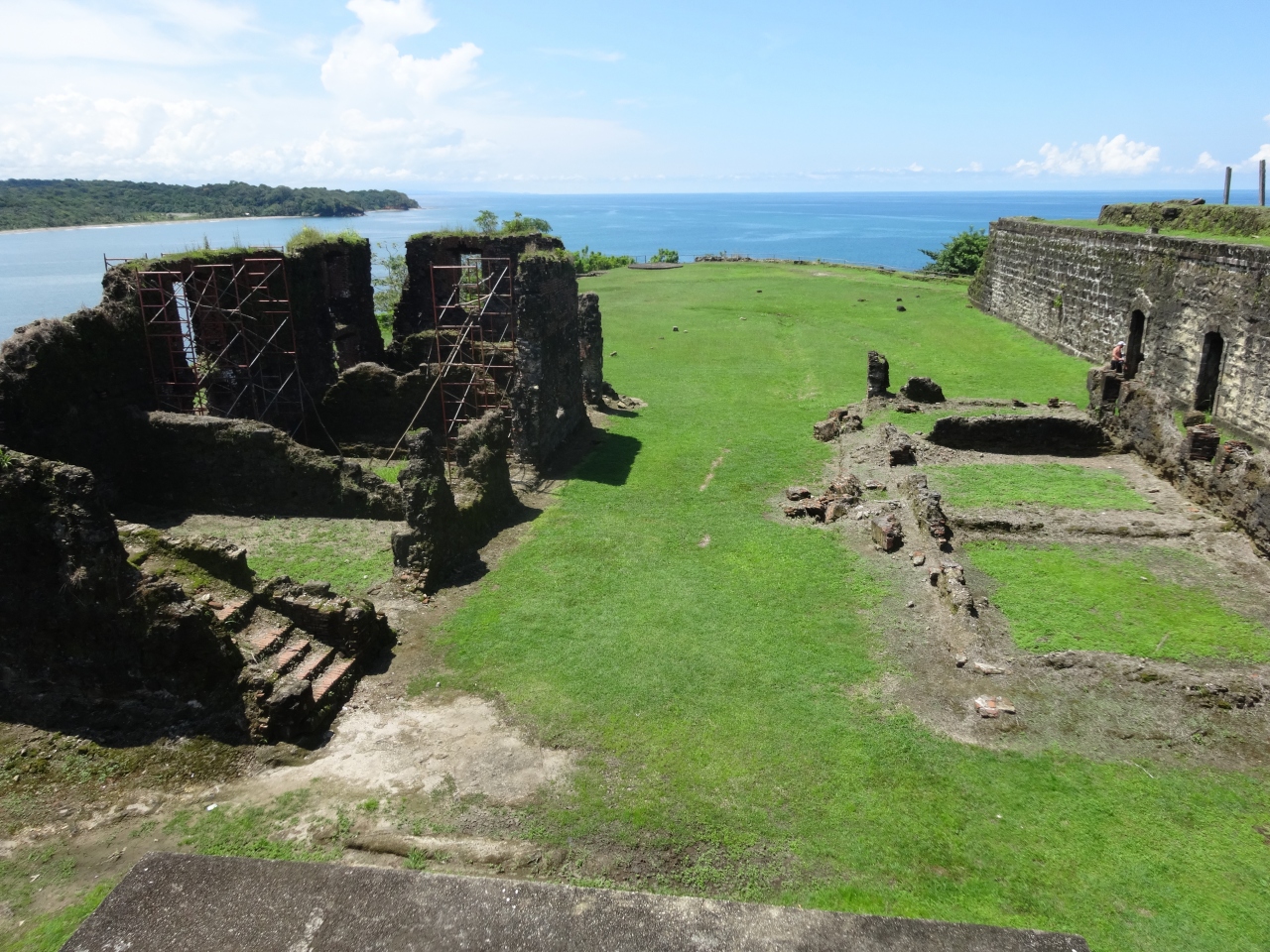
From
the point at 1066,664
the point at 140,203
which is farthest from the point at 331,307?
the point at 140,203

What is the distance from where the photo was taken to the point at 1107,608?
10.9 meters

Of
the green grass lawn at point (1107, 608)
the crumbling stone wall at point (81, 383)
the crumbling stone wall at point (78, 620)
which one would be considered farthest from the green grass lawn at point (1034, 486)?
the crumbling stone wall at point (81, 383)

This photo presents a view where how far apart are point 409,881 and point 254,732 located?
365cm

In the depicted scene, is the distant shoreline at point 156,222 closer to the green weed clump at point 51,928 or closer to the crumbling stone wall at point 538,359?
the crumbling stone wall at point 538,359

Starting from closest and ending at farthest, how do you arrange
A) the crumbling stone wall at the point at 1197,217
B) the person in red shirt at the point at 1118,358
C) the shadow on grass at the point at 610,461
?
the shadow on grass at the point at 610,461, the crumbling stone wall at the point at 1197,217, the person in red shirt at the point at 1118,358

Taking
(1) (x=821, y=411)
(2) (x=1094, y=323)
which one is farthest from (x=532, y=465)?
(2) (x=1094, y=323)

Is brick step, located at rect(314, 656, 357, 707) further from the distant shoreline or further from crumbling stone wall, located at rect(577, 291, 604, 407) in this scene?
the distant shoreline

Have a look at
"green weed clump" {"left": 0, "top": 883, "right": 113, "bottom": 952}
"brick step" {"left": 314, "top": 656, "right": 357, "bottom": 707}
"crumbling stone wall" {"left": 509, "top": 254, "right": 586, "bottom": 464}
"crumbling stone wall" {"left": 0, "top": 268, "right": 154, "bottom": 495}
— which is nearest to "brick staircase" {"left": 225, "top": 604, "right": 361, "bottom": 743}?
"brick step" {"left": 314, "top": 656, "right": 357, "bottom": 707}

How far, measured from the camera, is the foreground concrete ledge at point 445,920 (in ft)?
17.3

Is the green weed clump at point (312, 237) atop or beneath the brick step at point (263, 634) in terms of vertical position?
atop

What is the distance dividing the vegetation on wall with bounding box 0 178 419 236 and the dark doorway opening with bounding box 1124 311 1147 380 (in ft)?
237

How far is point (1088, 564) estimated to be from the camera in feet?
40.1

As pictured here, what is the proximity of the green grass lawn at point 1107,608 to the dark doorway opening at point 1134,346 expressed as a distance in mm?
13017

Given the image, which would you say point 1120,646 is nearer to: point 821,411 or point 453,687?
point 453,687
